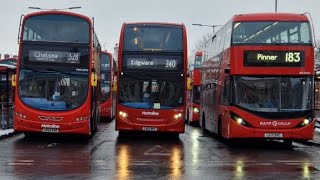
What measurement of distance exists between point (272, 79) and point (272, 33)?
1448mm

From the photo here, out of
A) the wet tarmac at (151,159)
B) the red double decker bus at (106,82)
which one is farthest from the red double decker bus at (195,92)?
the wet tarmac at (151,159)

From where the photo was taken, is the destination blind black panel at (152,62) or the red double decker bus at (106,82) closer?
the destination blind black panel at (152,62)

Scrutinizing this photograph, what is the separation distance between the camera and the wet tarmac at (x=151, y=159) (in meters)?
11.8

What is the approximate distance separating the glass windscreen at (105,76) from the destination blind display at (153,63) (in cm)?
1551

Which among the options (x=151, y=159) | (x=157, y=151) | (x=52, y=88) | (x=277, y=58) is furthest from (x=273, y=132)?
(x=52, y=88)

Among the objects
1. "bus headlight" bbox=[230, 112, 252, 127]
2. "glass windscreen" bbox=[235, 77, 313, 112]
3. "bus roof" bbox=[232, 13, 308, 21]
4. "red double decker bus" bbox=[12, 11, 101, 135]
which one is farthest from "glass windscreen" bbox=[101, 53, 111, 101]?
"glass windscreen" bbox=[235, 77, 313, 112]

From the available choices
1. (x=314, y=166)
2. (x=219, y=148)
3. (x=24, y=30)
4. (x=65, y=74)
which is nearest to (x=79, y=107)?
(x=65, y=74)

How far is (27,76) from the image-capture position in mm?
19250

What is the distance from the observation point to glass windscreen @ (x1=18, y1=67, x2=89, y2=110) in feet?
62.7

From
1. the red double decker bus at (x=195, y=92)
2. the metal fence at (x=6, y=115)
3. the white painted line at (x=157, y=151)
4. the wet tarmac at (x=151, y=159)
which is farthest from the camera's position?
the red double decker bus at (x=195, y=92)

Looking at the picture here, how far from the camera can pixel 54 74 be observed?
19.4 meters

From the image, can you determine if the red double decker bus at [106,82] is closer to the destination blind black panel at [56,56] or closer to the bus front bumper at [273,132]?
the destination blind black panel at [56,56]

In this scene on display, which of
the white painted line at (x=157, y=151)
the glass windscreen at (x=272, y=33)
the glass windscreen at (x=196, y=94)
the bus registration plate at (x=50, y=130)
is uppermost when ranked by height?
the glass windscreen at (x=272, y=33)

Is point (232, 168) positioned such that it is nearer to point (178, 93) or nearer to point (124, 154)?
point (124, 154)
